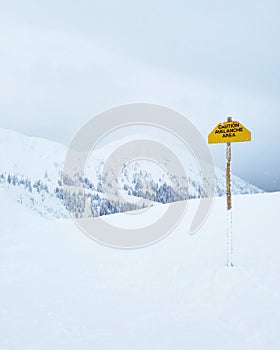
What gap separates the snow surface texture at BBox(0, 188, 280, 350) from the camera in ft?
19.5

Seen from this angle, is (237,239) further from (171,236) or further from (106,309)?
(106,309)

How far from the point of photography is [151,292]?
8516 millimetres

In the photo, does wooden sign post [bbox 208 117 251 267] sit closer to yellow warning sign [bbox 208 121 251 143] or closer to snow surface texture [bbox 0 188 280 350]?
yellow warning sign [bbox 208 121 251 143]

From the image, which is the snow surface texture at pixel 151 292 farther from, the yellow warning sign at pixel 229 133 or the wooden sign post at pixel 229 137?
the yellow warning sign at pixel 229 133

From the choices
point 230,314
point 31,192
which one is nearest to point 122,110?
point 230,314

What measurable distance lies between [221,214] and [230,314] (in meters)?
9.40

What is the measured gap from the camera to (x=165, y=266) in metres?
10.2

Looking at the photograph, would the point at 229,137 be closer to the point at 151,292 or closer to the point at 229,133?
the point at 229,133

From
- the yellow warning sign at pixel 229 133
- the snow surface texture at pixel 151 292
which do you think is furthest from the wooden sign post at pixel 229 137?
the snow surface texture at pixel 151 292

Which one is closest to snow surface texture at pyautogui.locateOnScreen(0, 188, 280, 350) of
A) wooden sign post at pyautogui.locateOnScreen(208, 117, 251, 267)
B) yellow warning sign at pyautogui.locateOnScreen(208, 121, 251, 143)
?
wooden sign post at pyautogui.locateOnScreen(208, 117, 251, 267)

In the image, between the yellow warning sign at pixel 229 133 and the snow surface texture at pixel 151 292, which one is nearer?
the snow surface texture at pixel 151 292

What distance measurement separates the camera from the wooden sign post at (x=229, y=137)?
918 centimetres

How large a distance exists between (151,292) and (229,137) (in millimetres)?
4744

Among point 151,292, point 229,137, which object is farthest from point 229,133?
point 151,292
